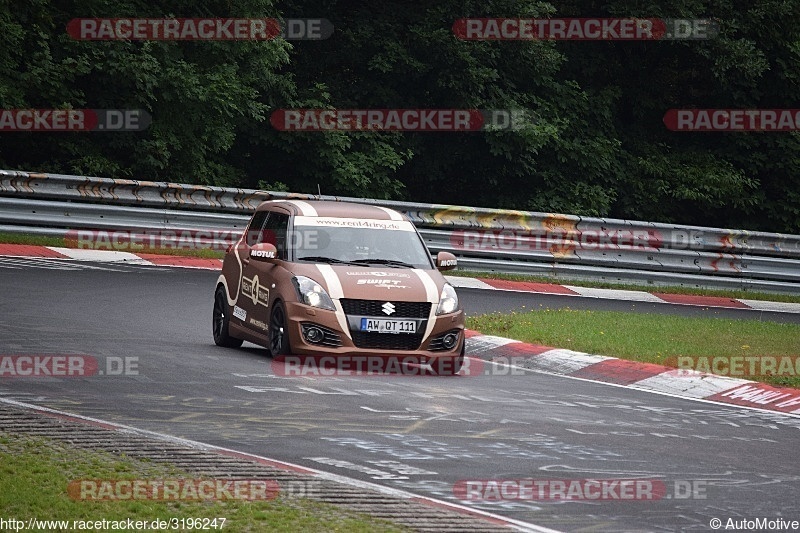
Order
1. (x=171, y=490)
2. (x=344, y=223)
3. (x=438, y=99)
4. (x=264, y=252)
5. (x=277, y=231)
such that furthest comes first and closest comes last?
(x=438, y=99) → (x=277, y=231) → (x=344, y=223) → (x=264, y=252) → (x=171, y=490)

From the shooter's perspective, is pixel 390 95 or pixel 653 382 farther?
pixel 390 95

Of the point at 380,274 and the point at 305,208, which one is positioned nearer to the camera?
the point at 380,274

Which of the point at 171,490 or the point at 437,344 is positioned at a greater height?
the point at 437,344

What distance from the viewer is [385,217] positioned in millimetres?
15922

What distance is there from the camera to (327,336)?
14.2m

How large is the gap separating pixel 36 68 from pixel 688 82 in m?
15.7

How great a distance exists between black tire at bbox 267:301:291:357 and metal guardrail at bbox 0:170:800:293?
9706 mm

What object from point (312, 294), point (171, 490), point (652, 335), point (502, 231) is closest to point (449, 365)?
point (312, 294)

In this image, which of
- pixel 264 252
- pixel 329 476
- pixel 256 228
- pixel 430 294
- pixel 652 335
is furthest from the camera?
pixel 652 335

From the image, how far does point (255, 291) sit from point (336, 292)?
1.36m

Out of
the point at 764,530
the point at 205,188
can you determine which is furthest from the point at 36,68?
the point at 764,530

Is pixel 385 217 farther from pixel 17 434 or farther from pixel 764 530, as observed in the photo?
pixel 764 530

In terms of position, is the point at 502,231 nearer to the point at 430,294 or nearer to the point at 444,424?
the point at 430,294

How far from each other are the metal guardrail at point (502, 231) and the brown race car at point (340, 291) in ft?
28.3
